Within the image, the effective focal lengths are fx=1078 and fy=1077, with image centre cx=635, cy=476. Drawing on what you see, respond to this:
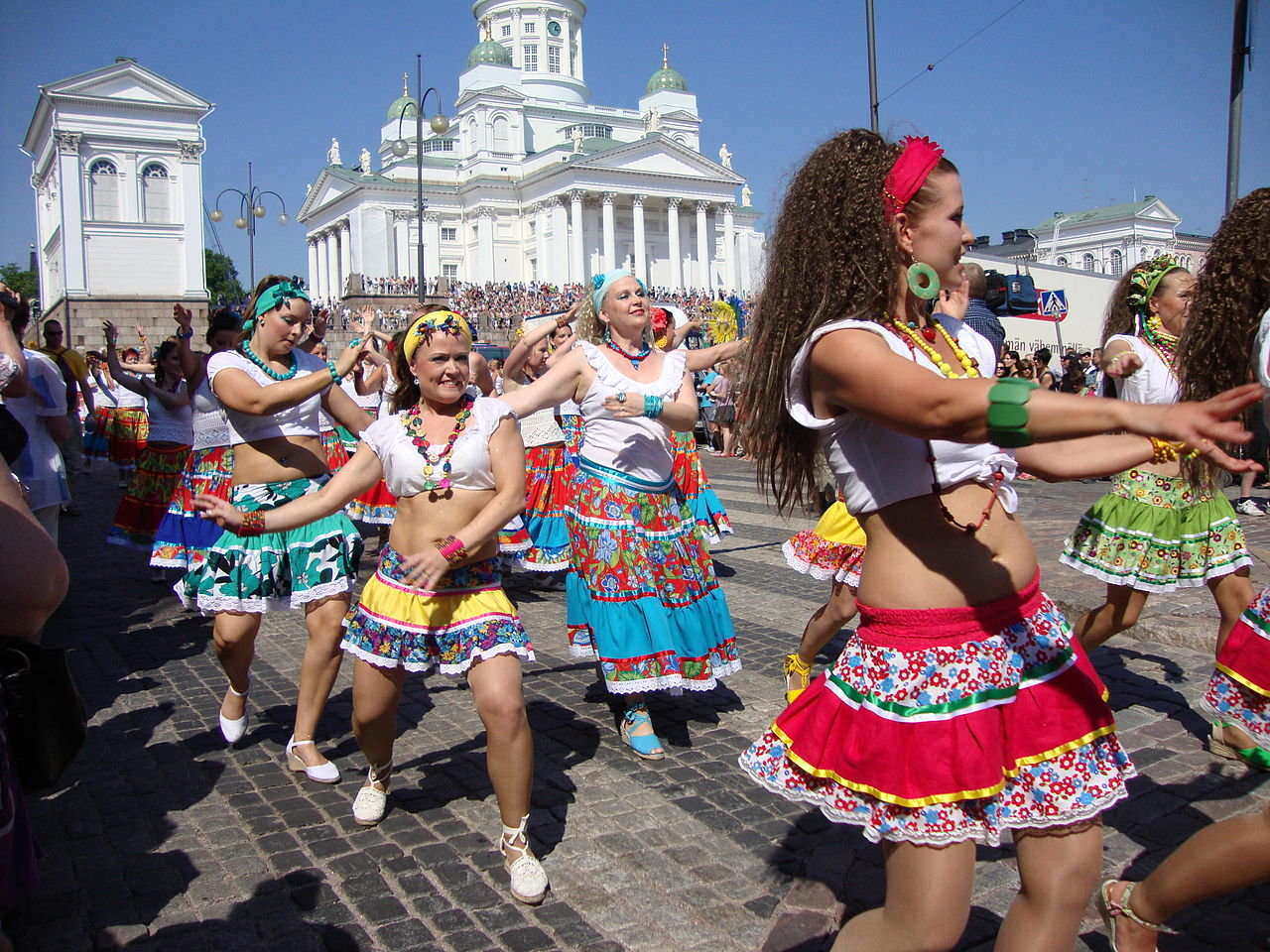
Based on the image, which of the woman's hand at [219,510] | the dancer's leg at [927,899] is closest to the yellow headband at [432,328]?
the woman's hand at [219,510]

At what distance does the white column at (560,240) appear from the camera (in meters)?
82.0

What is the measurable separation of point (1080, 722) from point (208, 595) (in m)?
3.58

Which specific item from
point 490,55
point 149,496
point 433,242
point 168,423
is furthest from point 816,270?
point 490,55

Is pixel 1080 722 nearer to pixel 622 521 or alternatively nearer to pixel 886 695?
pixel 886 695

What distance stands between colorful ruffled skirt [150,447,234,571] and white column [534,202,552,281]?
253 ft

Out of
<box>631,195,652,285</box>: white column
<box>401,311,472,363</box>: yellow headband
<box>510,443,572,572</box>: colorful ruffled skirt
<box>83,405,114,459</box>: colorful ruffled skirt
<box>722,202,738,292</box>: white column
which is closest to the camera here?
<box>401,311,472,363</box>: yellow headband

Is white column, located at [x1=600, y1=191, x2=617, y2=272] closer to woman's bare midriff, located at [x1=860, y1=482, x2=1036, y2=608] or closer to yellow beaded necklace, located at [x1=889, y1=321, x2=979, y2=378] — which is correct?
yellow beaded necklace, located at [x1=889, y1=321, x2=979, y2=378]

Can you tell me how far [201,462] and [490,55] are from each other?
9465 cm

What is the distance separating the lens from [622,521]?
15.8ft

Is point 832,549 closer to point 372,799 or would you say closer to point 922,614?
point 372,799

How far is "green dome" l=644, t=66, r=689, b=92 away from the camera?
9850 cm

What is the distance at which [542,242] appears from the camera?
276 ft

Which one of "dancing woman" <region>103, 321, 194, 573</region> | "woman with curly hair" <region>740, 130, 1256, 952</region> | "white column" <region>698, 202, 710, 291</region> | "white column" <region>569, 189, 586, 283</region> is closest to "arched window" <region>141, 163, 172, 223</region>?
"white column" <region>569, 189, 586, 283</region>

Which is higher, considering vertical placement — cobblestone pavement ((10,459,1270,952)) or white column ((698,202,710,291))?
white column ((698,202,710,291))
